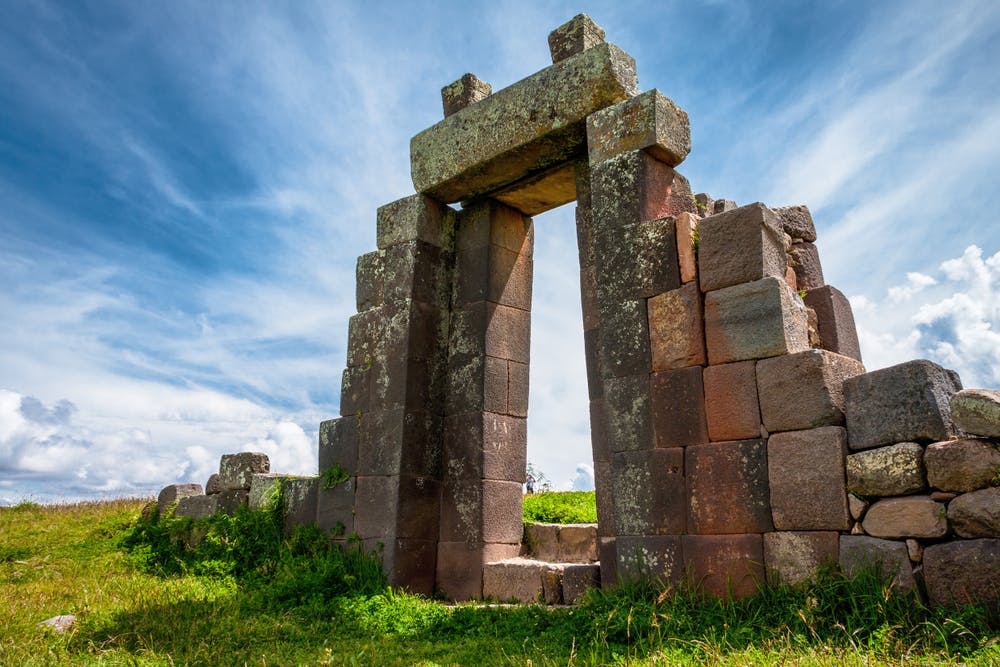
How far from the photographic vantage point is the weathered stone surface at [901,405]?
15.9 ft

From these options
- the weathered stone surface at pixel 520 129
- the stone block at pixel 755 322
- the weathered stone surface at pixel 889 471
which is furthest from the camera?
the weathered stone surface at pixel 520 129

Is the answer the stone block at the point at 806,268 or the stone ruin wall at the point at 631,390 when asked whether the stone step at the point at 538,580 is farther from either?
the stone block at the point at 806,268

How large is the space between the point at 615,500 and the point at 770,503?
130cm

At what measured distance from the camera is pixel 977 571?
4387 mm

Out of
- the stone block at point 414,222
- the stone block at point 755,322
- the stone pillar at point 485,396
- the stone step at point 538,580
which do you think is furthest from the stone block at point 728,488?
the stone block at point 414,222

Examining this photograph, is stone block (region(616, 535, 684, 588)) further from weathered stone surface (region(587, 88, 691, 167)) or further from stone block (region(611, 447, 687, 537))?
weathered stone surface (region(587, 88, 691, 167))

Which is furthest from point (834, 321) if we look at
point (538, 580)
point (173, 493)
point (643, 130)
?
point (173, 493)

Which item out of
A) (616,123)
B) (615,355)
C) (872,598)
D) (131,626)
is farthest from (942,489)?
(131,626)

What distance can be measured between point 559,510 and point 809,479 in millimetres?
5484

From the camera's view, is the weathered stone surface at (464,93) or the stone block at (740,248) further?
the weathered stone surface at (464,93)

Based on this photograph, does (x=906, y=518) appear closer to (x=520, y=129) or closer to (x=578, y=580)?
(x=578, y=580)

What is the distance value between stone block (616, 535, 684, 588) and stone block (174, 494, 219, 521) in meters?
6.09

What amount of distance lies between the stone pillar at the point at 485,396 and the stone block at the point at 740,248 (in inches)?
121

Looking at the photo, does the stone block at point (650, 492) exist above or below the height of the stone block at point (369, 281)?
below
